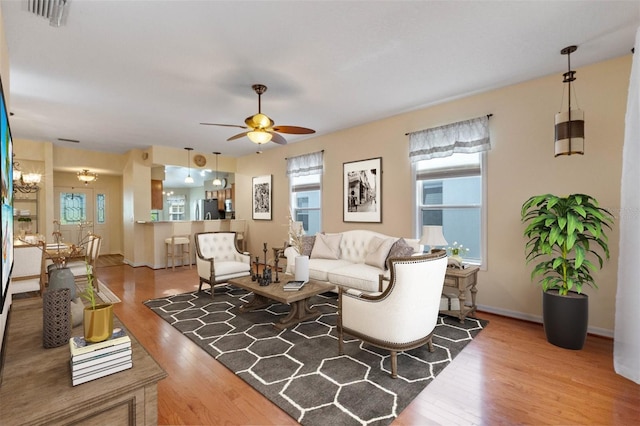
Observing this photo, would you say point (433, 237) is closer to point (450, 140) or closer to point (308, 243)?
point (450, 140)

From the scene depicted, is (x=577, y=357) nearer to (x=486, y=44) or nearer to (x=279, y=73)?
(x=486, y=44)

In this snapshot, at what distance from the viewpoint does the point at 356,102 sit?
427 centimetres

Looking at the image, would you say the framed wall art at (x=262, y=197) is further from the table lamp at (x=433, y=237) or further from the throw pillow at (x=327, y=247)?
the table lamp at (x=433, y=237)

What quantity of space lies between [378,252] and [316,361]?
2.04 m

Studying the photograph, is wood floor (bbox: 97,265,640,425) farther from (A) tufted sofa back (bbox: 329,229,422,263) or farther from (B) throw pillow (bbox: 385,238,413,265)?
(A) tufted sofa back (bbox: 329,229,422,263)

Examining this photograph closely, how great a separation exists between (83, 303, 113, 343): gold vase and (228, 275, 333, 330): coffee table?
1.97 metres

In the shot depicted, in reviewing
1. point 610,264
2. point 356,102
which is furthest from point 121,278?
point 610,264

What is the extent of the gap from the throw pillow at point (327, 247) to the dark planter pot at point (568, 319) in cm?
291

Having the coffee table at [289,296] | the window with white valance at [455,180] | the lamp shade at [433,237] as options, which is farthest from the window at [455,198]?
the coffee table at [289,296]

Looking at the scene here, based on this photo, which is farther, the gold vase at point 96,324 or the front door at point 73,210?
the front door at point 73,210

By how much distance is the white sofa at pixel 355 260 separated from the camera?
4000mm

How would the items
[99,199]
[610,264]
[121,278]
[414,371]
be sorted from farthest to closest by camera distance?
[99,199] < [121,278] < [610,264] < [414,371]

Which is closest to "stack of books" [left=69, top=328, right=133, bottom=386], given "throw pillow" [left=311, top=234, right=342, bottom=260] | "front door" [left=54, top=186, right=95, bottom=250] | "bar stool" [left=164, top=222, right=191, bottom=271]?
"throw pillow" [left=311, top=234, right=342, bottom=260]

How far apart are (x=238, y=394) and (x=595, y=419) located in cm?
246
